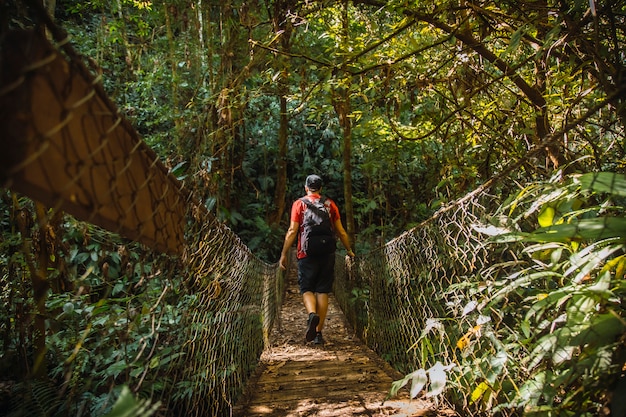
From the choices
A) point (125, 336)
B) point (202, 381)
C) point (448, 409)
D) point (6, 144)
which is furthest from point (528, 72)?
point (6, 144)

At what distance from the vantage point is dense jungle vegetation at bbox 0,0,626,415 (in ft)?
4.14

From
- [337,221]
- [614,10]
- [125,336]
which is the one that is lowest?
[125,336]

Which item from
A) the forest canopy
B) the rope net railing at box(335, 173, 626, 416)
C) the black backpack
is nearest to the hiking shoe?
the black backpack

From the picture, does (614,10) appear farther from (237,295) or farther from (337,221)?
(337,221)

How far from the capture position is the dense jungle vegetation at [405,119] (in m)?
1.26

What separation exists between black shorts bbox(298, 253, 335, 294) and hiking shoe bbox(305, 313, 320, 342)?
237mm

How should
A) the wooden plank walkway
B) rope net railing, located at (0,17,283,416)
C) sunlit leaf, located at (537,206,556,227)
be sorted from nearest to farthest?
rope net railing, located at (0,17,283,416) → sunlit leaf, located at (537,206,556,227) → the wooden plank walkway

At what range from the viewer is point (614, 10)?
6.30 ft

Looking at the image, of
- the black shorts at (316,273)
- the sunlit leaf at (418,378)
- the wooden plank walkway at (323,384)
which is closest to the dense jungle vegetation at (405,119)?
the sunlit leaf at (418,378)

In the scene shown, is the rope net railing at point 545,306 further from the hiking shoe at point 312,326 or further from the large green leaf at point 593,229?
the hiking shoe at point 312,326

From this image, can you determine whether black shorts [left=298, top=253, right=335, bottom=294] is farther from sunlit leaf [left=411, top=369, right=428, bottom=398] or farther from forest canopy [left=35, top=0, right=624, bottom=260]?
sunlit leaf [left=411, top=369, right=428, bottom=398]

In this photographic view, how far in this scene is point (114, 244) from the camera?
4.88 ft

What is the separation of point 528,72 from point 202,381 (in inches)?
107

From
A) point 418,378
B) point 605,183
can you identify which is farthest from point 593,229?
point 418,378
